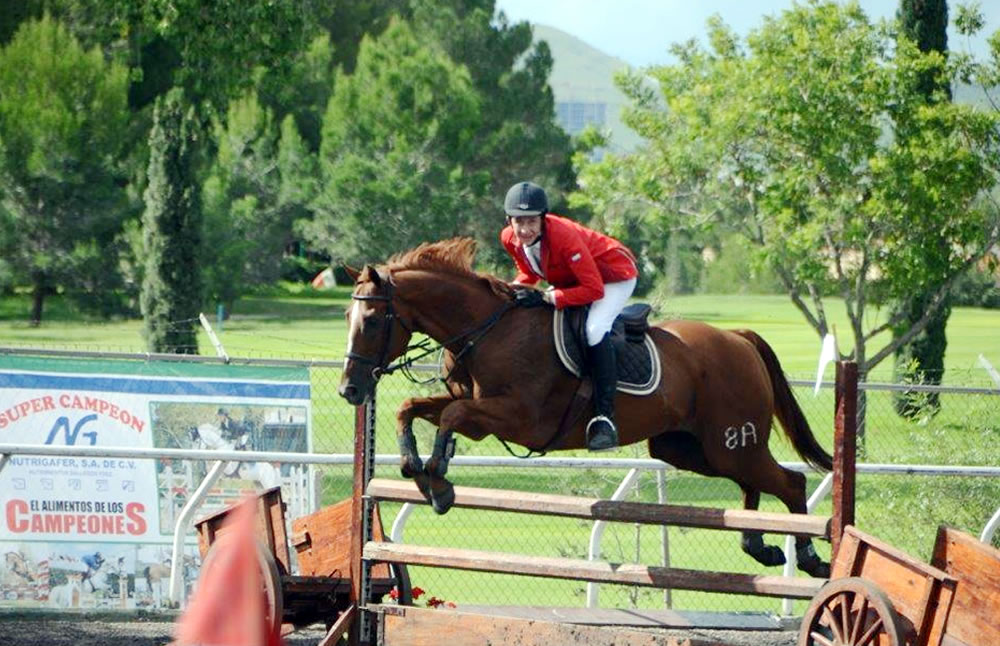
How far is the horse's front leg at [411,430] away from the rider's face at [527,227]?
0.76m

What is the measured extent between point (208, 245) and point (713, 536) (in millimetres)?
26843

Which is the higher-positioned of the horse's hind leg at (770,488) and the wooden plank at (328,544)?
the horse's hind leg at (770,488)

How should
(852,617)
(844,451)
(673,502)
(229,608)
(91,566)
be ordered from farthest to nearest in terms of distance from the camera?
(673,502) < (91,566) < (844,451) < (852,617) < (229,608)

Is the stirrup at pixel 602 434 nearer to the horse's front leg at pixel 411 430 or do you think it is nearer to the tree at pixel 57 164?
the horse's front leg at pixel 411 430

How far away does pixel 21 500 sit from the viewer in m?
8.12

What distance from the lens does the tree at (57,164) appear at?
3656cm

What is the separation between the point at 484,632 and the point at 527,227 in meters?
1.71

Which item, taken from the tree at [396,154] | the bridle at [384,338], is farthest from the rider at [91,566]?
the tree at [396,154]

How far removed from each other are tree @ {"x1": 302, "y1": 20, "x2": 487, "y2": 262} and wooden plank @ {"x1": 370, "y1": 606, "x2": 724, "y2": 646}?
3663 cm

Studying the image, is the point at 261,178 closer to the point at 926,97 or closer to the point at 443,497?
the point at 926,97

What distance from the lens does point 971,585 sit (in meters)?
5.29

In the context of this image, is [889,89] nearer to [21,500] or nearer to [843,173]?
[843,173]

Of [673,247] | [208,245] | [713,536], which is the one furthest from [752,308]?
[713,536]

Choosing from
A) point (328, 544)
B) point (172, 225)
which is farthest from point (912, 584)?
point (172, 225)
